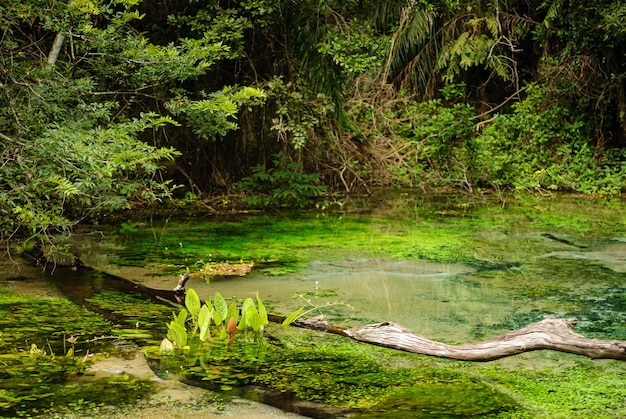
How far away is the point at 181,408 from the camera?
10.6 feet

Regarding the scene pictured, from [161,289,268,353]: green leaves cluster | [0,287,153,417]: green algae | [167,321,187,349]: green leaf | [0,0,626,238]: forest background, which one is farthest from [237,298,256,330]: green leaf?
[0,0,626,238]: forest background

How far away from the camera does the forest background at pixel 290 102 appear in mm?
5277

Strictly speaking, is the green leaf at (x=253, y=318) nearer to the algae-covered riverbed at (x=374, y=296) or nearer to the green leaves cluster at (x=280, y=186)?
the algae-covered riverbed at (x=374, y=296)

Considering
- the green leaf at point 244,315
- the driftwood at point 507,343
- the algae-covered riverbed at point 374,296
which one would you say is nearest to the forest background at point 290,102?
the algae-covered riverbed at point 374,296

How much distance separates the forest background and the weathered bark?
2.02 meters

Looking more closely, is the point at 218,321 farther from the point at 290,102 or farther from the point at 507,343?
the point at 290,102

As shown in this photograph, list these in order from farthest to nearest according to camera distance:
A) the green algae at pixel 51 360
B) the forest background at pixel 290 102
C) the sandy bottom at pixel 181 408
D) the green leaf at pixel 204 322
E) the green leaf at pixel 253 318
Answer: the forest background at pixel 290 102, the green leaf at pixel 253 318, the green leaf at pixel 204 322, the green algae at pixel 51 360, the sandy bottom at pixel 181 408

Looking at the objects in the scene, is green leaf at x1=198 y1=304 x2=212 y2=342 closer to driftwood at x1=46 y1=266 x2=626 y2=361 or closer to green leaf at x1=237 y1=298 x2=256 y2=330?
green leaf at x1=237 y1=298 x2=256 y2=330

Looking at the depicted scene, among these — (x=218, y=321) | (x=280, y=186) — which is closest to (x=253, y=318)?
(x=218, y=321)

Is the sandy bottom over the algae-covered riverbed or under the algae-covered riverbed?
under

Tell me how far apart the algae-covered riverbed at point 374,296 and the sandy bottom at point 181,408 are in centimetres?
9

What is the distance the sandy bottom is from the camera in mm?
3148

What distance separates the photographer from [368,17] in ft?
29.6

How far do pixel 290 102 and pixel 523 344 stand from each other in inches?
220
